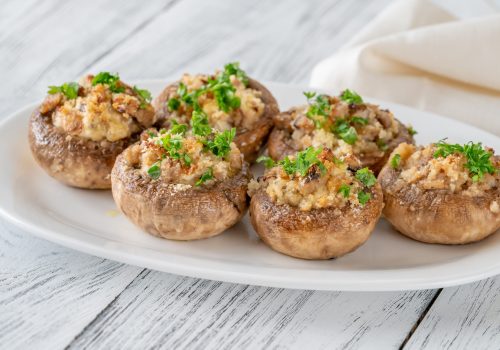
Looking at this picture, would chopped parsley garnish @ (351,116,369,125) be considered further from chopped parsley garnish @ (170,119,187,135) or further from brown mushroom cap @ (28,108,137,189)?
brown mushroom cap @ (28,108,137,189)

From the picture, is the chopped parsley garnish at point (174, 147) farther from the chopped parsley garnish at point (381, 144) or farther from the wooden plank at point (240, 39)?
the wooden plank at point (240, 39)

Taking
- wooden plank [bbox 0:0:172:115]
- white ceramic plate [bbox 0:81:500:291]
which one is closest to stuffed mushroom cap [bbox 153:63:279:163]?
white ceramic plate [bbox 0:81:500:291]

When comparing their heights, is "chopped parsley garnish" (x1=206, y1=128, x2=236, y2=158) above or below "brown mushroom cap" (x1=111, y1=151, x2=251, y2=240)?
above


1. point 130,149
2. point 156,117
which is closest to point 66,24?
point 156,117

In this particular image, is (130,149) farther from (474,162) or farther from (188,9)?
(188,9)

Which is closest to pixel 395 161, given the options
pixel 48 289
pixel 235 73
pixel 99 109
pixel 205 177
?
pixel 205 177

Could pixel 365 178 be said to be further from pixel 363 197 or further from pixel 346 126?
pixel 346 126

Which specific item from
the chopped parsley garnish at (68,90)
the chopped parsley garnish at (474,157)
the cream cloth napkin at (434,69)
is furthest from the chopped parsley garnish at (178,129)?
the cream cloth napkin at (434,69)
